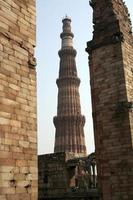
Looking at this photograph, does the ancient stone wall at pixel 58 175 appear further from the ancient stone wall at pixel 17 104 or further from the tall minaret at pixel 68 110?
the tall minaret at pixel 68 110

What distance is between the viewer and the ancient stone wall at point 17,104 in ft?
20.3

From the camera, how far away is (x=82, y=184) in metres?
19.9

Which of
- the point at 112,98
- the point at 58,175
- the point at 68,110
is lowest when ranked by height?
the point at 58,175

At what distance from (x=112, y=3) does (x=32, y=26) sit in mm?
4806

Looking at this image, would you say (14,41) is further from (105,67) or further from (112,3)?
(112,3)

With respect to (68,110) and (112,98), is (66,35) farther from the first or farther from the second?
(112,98)

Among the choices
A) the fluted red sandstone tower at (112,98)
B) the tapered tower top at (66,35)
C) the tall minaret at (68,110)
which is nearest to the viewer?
A: the fluted red sandstone tower at (112,98)

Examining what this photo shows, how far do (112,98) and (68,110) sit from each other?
28.5 metres

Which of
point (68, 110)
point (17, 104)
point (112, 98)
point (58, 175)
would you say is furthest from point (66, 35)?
point (17, 104)

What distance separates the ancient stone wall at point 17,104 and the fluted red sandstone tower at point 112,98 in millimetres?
3595

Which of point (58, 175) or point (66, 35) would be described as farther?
point (66, 35)

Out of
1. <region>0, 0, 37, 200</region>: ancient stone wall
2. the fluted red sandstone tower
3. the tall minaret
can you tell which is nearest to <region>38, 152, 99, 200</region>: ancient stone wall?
the fluted red sandstone tower

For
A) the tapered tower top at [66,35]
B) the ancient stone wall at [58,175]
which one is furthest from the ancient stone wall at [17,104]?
the tapered tower top at [66,35]

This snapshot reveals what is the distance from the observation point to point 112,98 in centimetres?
1020
